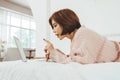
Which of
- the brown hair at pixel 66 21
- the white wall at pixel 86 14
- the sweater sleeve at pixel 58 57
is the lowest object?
the sweater sleeve at pixel 58 57

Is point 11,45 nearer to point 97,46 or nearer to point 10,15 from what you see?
point 10,15

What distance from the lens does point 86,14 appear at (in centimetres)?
250

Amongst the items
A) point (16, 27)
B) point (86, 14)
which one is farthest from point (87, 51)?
point (16, 27)

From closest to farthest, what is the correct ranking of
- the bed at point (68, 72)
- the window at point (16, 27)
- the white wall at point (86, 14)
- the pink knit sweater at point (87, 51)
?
the bed at point (68, 72)
the pink knit sweater at point (87, 51)
the white wall at point (86, 14)
the window at point (16, 27)

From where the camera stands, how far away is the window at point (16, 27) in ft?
23.0

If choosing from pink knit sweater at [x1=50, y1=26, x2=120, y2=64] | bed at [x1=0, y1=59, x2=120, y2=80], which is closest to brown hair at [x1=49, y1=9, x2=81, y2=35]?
pink knit sweater at [x1=50, y1=26, x2=120, y2=64]

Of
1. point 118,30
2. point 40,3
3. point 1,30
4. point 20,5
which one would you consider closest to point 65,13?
point 118,30

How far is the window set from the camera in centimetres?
702

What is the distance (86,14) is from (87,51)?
Answer: 143 cm

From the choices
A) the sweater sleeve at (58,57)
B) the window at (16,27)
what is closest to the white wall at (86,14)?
the sweater sleeve at (58,57)

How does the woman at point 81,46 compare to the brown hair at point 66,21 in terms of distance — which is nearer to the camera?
the woman at point 81,46

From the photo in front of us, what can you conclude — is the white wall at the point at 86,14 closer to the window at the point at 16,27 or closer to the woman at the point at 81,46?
the woman at the point at 81,46

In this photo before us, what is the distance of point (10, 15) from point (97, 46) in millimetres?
6515

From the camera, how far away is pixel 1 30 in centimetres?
692
